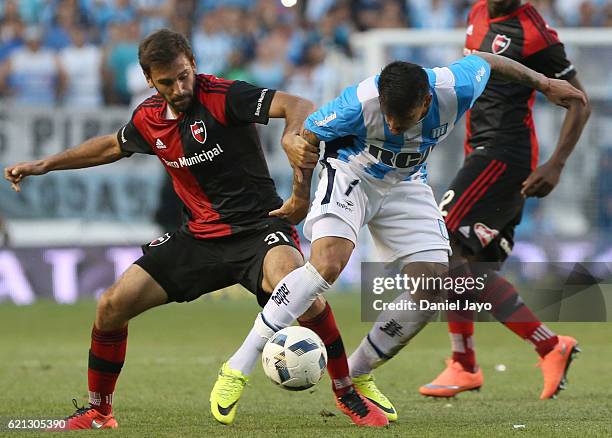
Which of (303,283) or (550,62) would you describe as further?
(550,62)

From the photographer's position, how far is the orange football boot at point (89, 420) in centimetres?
646

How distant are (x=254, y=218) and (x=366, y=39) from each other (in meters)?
9.01

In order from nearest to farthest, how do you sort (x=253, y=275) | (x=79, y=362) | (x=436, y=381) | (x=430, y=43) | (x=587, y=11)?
(x=253, y=275) → (x=436, y=381) → (x=79, y=362) → (x=430, y=43) → (x=587, y=11)

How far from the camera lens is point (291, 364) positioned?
20.1ft

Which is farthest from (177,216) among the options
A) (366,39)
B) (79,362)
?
(79,362)

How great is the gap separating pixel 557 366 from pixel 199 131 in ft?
9.95

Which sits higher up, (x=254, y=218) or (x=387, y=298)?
(x=254, y=218)

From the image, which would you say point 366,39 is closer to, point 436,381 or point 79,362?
point 79,362

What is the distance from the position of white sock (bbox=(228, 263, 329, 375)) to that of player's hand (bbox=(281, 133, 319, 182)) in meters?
0.51

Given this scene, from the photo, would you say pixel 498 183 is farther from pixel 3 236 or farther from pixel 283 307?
A: pixel 3 236

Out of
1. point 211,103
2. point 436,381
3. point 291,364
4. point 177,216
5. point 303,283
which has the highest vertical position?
point 211,103

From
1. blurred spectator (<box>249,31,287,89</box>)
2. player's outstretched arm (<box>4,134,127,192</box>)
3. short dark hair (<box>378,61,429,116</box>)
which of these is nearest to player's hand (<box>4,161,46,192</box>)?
player's outstretched arm (<box>4,134,127,192</box>)

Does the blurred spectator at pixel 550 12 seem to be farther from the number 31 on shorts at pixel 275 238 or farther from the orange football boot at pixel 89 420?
the orange football boot at pixel 89 420

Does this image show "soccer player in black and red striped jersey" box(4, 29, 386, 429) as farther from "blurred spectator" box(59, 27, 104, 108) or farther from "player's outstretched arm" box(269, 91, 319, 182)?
"blurred spectator" box(59, 27, 104, 108)
